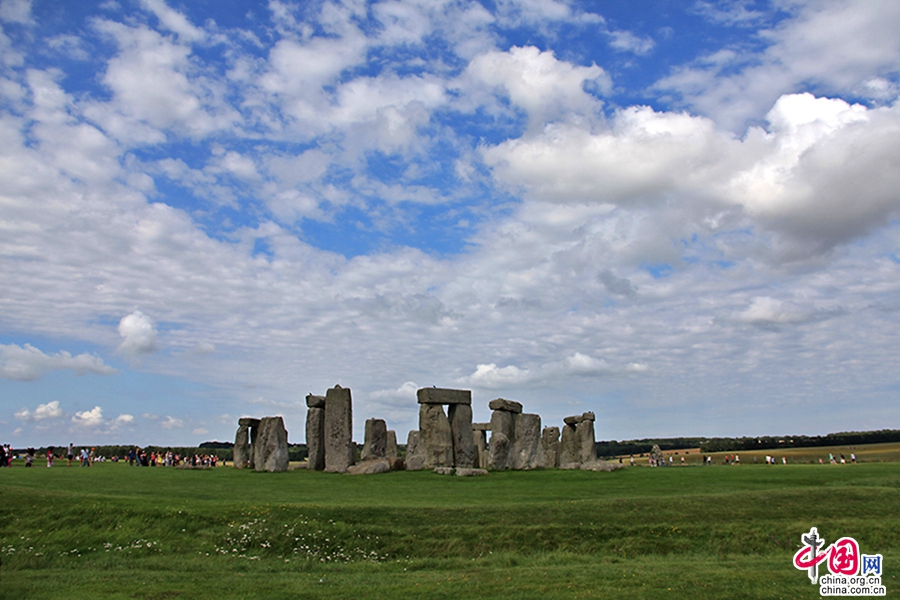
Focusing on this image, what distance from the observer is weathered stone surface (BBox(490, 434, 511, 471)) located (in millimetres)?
31766

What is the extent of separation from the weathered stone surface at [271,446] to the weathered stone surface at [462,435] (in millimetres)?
8106

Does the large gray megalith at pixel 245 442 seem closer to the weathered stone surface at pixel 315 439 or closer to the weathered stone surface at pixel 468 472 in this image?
the weathered stone surface at pixel 315 439

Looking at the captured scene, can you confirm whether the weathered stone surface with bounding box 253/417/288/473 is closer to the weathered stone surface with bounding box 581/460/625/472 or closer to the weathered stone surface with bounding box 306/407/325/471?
the weathered stone surface with bounding box 306/407/325/471

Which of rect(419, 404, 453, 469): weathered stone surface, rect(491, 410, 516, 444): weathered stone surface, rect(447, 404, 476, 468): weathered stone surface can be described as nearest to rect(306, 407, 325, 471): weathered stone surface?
rect(419, 404, 453, 469): weathered stone surface

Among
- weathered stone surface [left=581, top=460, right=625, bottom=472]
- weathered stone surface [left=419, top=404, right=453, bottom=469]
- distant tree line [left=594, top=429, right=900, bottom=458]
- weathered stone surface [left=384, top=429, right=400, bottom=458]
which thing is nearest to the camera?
weathered stone surface [left=581, top=460, right=625, bottom=472]

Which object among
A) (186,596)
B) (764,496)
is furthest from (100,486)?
(764,496)

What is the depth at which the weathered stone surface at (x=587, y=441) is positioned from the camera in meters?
34.2

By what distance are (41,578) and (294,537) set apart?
518cm

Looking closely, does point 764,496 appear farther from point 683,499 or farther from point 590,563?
point 590,563

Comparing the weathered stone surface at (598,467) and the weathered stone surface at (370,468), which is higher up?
the weathered stone surface at (370,468)

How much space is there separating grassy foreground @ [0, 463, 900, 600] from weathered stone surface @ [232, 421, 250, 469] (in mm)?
13568

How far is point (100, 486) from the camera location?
21266 millimetres

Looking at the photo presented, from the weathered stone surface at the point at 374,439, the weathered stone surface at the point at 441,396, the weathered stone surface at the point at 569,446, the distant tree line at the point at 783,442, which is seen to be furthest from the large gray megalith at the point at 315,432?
the distant tree line at the point at 783,442

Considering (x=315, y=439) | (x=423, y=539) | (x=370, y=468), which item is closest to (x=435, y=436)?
(x=370, y=468)
